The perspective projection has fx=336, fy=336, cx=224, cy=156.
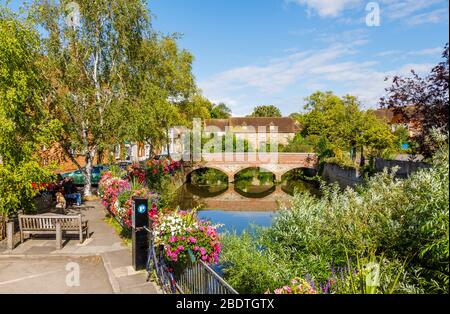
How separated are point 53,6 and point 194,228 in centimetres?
1605

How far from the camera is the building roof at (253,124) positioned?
68.3 metres

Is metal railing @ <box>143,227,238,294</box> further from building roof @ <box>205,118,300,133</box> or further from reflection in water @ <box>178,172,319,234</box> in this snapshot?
building roof @ <box>205,118,300,133</box>

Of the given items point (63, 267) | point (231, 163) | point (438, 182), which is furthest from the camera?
point (231, 163)

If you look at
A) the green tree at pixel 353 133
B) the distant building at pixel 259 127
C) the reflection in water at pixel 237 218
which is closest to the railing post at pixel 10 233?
the reflection in water at pixel 237 218

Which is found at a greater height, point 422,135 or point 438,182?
point 422,135

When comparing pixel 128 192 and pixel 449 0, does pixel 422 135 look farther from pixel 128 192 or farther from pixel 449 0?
pixel 449 0

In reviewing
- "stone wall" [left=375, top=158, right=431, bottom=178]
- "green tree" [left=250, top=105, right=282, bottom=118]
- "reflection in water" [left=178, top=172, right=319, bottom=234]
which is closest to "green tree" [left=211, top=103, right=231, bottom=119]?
"green tree" [left=250, top=105, right=282, bottom=118]

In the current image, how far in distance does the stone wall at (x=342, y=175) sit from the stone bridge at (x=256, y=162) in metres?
2.71

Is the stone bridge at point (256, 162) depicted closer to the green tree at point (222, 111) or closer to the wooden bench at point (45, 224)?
the wooden bench at point (45, 224)

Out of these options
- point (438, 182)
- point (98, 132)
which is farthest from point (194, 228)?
point (98, 132)

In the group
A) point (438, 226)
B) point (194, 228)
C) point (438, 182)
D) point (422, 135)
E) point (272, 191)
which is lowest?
point (272, 191)

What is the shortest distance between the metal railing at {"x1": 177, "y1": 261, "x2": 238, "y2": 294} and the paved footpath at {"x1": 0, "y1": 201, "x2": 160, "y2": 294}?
0.57 m

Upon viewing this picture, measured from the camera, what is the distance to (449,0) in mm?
2270

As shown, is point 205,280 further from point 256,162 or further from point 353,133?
point 256,162
